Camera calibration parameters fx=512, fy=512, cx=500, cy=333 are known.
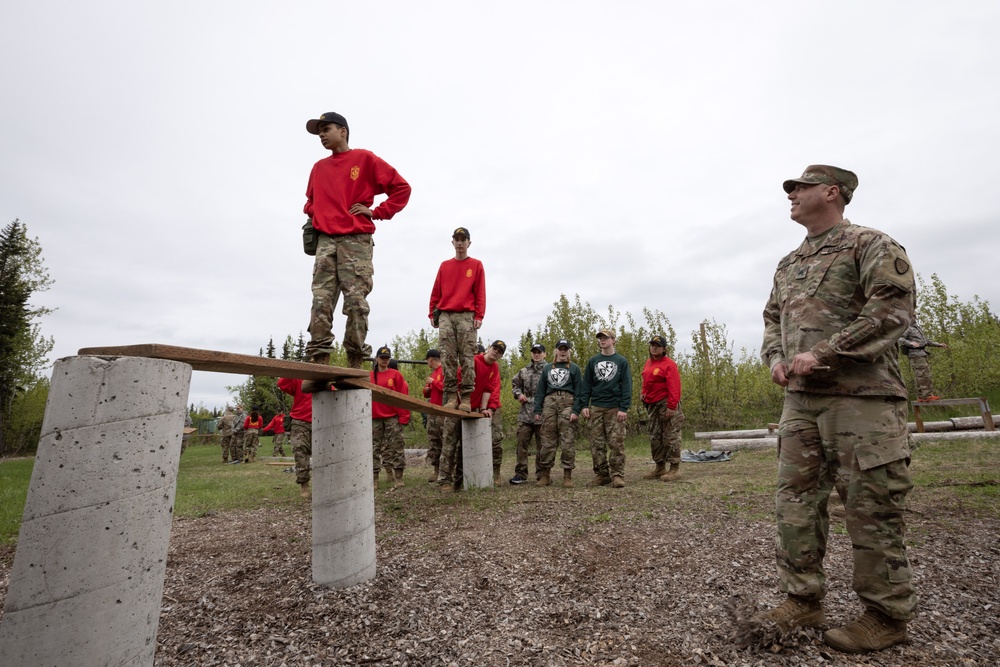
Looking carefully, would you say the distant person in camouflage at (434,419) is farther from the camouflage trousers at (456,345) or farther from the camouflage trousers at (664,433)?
the camouflage trousers at (664,433)

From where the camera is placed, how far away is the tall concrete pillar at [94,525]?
1859mm

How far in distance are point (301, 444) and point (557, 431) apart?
4.03 meters

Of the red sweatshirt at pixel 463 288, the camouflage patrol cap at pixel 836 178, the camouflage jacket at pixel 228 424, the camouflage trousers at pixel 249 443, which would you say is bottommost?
the camouflage trousers at pixel 249 443

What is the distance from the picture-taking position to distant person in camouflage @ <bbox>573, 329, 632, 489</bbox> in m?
8.12

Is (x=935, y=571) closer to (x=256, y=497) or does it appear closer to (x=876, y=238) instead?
(x=876, y=238)

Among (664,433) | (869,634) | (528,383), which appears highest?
(528,383)

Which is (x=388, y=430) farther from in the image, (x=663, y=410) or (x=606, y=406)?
(x=663, y=410)

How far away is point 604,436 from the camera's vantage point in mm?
8328

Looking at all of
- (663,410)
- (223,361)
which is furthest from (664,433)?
(223,361)

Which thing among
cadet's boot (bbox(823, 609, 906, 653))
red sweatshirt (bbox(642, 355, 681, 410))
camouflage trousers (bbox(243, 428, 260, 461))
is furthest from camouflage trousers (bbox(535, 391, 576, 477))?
camouflage trousers (bbox(243, 428, 260, 461))

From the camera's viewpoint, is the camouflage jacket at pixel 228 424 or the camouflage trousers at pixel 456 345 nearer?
the camouflage trousers at pixel 456 345

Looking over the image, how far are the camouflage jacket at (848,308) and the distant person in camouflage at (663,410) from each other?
5.82 m

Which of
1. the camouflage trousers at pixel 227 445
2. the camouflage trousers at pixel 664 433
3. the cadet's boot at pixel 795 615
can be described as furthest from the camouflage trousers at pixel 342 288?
the camouflage trousers at pixel 227 445

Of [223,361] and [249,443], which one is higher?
[223,361]
